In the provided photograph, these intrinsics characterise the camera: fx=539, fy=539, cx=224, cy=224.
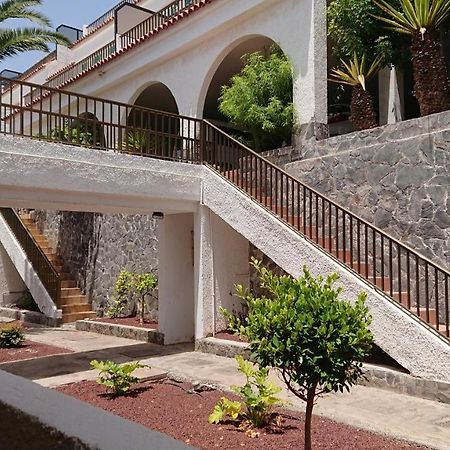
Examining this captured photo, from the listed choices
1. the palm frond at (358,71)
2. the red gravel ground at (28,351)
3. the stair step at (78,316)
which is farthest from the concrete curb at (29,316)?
the palm frond at (358,71)

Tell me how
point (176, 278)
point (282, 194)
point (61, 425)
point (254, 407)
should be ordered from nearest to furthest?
point (61, 425) < point (254, 407) < point (282, 194) < point (176, 278)

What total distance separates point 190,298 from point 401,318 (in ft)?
16.9

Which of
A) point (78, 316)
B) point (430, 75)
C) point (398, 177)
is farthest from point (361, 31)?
point (78, 316)

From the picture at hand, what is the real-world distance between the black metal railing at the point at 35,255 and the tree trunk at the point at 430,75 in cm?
1021

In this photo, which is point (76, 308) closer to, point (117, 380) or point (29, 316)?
point (29, 316)

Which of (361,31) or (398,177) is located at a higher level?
(361,31)

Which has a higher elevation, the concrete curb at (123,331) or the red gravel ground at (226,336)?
the red gravel ground at (226,336)

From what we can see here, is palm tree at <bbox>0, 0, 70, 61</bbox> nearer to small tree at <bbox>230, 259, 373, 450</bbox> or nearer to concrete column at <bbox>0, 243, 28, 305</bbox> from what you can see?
concrete column at <bbox>0, 243, 28, 305</bbox>

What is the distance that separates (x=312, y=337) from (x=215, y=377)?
152 inches

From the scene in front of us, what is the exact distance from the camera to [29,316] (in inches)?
589

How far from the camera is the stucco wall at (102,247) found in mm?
13023

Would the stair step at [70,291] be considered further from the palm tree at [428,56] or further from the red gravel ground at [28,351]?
the palm tree at [428,56]

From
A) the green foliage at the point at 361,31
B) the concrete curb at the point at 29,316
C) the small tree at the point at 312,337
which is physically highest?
the green foliage at the point at 361,31

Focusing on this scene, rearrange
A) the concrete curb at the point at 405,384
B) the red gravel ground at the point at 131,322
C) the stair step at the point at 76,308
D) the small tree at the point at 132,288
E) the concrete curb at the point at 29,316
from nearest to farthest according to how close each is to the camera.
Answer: the concrete curb at the point at 405,384 < the red gravel ground at the point at 131,322 < the small tree at the point at 132,288 < the concrete curb at the point at 29,316 < the stair step at the point at 76,308
